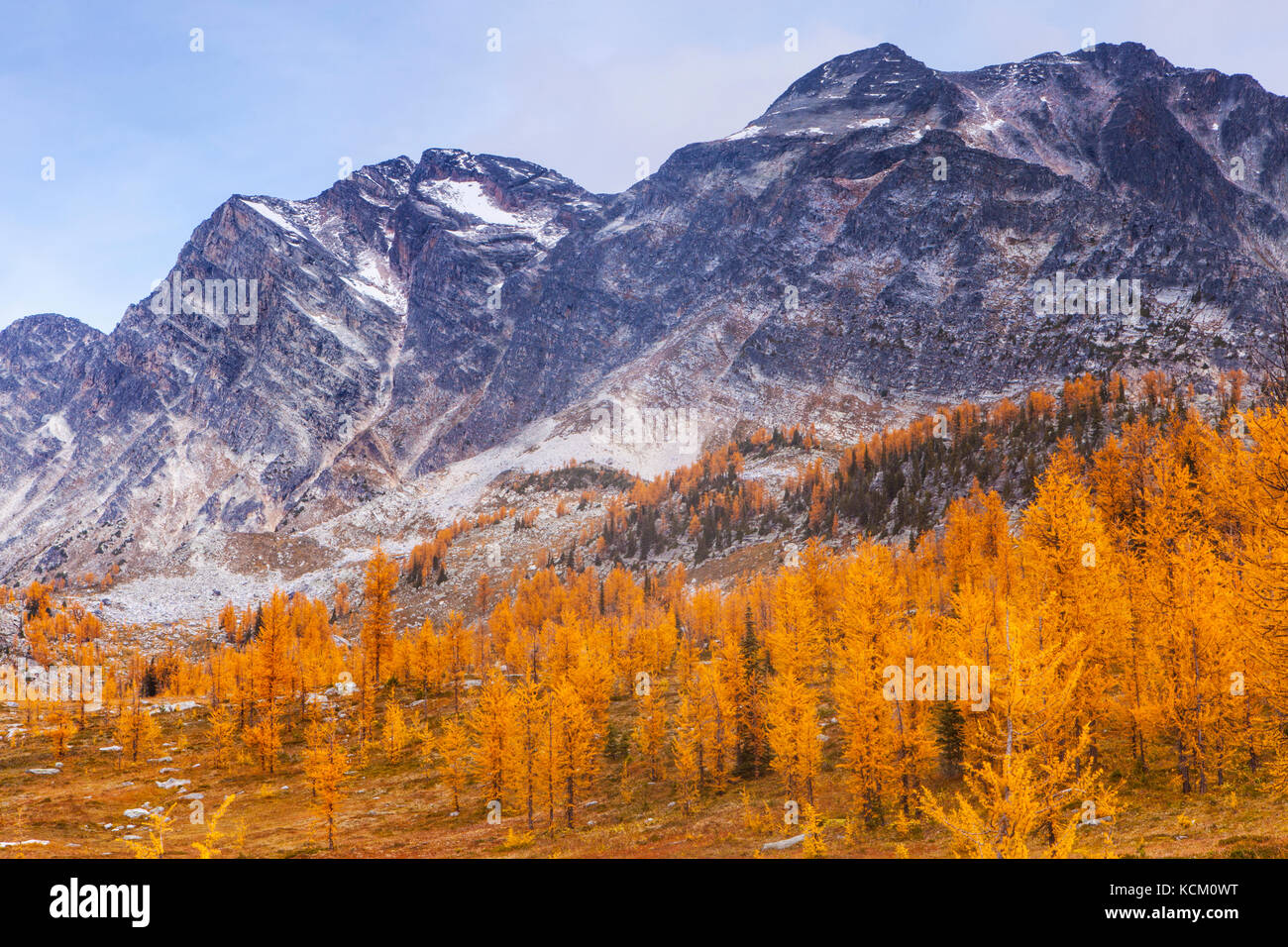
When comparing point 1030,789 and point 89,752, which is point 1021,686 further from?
point 89,752

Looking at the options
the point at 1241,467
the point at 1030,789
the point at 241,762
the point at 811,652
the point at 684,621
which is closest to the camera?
the point at 1030,789

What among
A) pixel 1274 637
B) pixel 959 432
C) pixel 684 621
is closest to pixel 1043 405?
pixel 959 432

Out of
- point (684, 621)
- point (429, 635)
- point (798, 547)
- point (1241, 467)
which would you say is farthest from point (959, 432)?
point (1241, 467)

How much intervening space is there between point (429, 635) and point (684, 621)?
137ft

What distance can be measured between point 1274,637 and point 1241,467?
24.6 feet

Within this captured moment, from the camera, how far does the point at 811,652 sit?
42.5 m

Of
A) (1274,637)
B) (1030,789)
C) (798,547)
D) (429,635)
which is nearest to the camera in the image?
(1030,789)

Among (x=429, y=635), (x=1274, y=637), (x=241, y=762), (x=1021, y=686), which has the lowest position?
(x=241, y=762)

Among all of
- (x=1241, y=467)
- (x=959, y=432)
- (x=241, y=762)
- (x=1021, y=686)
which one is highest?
(x=959, y=432)
